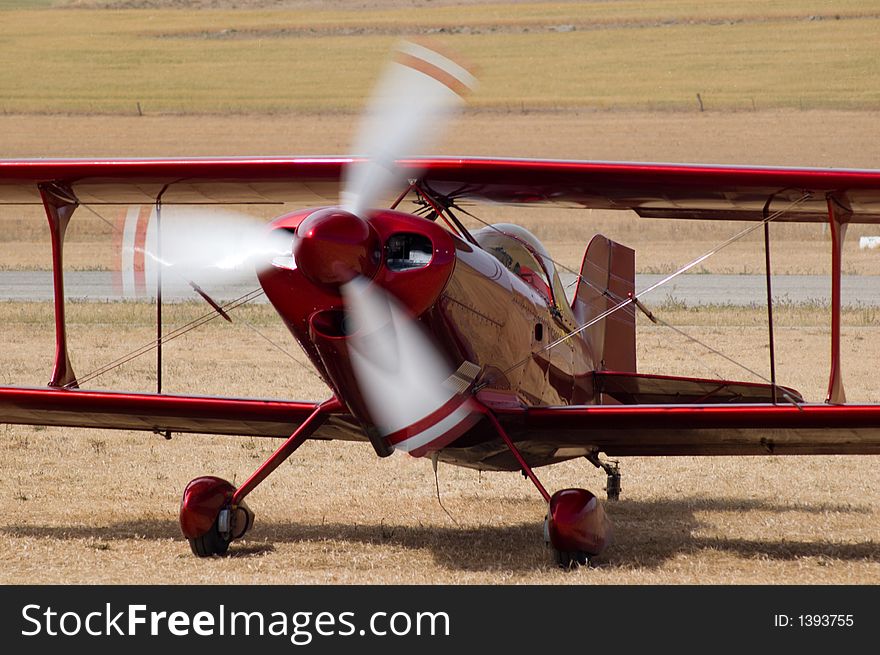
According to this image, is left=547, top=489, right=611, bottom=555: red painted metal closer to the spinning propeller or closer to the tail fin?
the spinning propeller

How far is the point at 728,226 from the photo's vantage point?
1446 inches

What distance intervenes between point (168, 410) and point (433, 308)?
242 cm

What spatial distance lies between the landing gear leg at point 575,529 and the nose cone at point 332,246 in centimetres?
200

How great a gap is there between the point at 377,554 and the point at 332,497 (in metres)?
2.15

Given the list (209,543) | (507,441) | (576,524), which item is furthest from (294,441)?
(576,524)

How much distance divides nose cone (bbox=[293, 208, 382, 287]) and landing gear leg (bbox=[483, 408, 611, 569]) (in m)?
2.00

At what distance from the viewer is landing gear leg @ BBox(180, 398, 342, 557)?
818 centimetres

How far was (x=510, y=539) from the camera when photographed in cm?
888

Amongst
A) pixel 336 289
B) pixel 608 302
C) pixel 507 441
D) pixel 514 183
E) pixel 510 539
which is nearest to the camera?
pixel 336 289

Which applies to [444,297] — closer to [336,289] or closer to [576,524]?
[336,289]

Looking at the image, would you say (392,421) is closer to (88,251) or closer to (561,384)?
(561,384)

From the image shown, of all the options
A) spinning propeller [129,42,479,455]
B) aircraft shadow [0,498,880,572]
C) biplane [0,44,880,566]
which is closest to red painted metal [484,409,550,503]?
biplane [0,44,880,566]

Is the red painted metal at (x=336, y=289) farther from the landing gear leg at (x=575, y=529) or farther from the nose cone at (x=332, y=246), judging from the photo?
the landing gear leg at (x=575, y=529)

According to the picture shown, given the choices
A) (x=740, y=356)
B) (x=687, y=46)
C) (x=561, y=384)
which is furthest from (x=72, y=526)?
(x=687, y=46)
